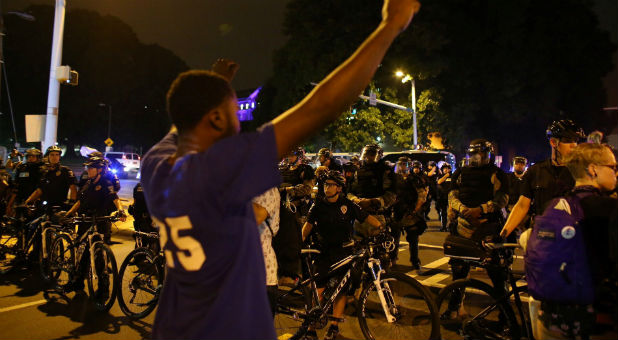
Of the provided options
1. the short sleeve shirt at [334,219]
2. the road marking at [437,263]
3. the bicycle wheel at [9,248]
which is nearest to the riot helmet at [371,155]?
the short sleeve shirt at [334,219]

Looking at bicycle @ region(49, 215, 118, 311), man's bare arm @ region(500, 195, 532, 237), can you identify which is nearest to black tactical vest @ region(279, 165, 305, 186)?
bicycle @ region(49, 215, 118, 311)

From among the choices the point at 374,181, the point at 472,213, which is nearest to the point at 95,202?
the point at 374,181

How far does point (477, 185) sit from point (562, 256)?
3215 mm

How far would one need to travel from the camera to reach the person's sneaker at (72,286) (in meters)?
6.28

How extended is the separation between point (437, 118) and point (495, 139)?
502cm

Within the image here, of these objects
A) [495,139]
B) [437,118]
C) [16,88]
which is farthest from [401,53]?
[16,88]

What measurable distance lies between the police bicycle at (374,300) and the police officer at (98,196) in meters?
3.15

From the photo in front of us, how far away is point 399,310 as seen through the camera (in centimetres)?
434

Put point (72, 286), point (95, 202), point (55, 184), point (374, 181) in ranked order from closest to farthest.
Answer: point (72, 286), point (95, 202), point (374, 181), point (55, 184)

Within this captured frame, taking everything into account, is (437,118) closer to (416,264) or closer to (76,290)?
(416,264)

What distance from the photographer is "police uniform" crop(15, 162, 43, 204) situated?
8.72 meters

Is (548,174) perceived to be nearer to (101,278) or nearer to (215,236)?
(215,236)

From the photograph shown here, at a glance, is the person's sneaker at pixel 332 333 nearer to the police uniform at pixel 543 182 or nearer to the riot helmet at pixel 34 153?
the police uniform at pixel 543 182

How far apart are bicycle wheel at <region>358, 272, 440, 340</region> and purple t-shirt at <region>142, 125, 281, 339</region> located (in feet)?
Result: 9.50
